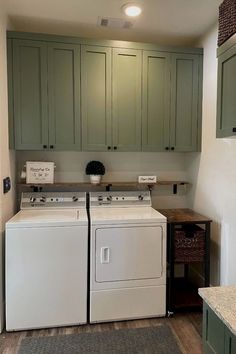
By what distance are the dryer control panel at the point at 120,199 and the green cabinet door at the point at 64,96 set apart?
608mm

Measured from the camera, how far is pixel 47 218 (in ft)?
7.92

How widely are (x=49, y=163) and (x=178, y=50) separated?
1775 millimetres

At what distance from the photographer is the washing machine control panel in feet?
9.29

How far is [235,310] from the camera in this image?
1274 millimetres

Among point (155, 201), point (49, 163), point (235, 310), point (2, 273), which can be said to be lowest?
point (2, 273)

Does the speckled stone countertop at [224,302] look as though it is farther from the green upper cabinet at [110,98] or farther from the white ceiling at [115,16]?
the white ceiling at [115,16]

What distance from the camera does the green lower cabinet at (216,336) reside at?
1.22 m

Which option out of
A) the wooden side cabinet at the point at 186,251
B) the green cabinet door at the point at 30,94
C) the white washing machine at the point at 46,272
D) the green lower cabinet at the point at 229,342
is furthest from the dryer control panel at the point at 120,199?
the green lower cabinet at the point at 229,342

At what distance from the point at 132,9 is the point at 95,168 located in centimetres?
150

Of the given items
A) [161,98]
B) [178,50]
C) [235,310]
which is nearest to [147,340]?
[235,310]

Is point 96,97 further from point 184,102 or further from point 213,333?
point 213,333

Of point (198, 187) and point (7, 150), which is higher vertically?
point (7, 150)

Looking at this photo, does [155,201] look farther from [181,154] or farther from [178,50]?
[178,50]

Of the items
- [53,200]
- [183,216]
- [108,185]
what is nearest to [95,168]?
[108,185]
